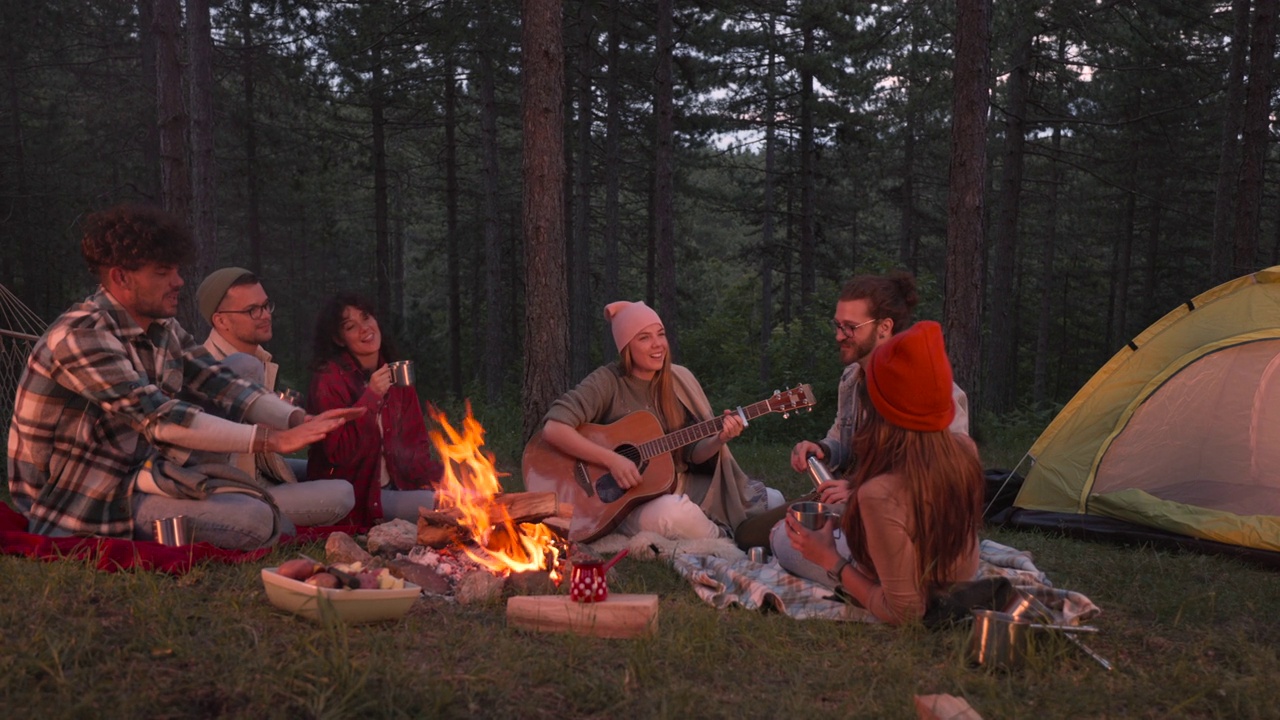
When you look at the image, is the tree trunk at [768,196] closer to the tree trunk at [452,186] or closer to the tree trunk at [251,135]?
the tree trunk at [452,186]

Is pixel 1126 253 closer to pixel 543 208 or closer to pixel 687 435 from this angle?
pixel 543 208

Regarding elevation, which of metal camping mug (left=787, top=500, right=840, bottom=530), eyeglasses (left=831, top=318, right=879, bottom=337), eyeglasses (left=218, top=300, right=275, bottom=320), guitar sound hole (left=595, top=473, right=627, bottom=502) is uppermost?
eyeglasses (left=218, top=300, right=275, bottom=320)

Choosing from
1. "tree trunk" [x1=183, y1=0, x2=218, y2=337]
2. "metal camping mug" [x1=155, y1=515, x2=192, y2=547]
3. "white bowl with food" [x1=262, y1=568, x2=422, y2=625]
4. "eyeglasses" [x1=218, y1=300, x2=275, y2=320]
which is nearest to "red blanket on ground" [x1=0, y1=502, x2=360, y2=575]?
"metal camping mug" [x1=155, y1=515, x2=192, y2=547]

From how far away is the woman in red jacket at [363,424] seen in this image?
17.4 ft

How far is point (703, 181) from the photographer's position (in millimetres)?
52031

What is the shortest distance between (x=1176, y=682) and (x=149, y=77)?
1870cm

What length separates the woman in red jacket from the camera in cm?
529

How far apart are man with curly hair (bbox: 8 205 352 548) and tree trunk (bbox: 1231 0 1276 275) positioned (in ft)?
33.0

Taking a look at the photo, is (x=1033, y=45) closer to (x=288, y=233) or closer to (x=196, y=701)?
(x=196, y=701)

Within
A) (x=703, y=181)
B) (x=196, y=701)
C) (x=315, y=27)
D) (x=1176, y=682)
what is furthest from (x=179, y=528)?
(x=703, y=181)

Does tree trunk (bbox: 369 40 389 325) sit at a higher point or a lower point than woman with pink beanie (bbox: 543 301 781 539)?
higher

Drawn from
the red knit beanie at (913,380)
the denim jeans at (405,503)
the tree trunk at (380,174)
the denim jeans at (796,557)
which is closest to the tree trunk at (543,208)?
the denim jeans at (405,503)

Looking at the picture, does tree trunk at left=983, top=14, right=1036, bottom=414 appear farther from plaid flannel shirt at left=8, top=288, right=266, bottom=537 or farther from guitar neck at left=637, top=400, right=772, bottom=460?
plaid flannel shirt at left=8, top=288, right=266, bottom=537

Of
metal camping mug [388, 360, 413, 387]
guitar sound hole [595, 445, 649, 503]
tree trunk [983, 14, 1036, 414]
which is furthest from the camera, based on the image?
tree trunk [983, 14, 1036, 414]
